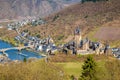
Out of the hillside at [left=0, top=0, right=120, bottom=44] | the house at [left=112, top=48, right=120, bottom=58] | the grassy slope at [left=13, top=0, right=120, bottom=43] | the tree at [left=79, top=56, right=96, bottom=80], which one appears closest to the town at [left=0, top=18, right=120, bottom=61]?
the house at [left=112, top=48, right=120, bottom=58]

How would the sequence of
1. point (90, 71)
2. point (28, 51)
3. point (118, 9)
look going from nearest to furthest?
point (90, 71), point (28, 51), point (118, 9)

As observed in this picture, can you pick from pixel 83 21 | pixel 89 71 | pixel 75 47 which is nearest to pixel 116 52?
pixel 75 47

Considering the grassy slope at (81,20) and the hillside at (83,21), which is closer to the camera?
the hillside at (83,21)

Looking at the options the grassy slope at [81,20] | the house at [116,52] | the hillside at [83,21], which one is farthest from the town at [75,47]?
the grassy slope at [81,20]

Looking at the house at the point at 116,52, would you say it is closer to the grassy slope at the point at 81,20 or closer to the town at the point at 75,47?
the town at the point at 75,47

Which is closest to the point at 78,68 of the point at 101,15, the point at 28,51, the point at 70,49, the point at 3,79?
the point at 70,49

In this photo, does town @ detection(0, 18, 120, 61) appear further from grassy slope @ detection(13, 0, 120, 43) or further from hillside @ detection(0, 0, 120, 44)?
grassy slope @ detection(13, 0, 120, 43)

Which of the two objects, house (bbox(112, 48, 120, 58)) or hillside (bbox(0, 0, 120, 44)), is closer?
house (bbox(112, 48, 120, 58))

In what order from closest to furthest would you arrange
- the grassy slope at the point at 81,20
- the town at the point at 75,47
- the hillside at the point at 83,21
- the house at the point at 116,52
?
the house at the point at 116,52, the town at the point at 75,47, the hillside at the point at 83,21, the grassy slope at the point at 81,20

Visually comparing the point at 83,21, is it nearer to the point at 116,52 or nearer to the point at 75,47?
the point at 75,47

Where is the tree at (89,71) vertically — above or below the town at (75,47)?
above

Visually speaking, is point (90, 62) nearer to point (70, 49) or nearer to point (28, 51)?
point (70, 49)
